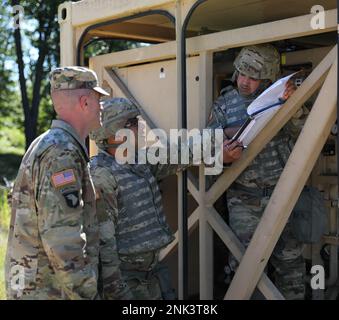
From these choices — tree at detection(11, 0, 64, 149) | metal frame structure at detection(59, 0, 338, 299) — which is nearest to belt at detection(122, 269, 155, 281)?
metal frame structure at detection(59, 0, 338, 299)

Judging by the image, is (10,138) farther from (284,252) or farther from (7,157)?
(284,252)

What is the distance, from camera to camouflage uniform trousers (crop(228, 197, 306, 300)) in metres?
3.37

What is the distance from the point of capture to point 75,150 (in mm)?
2238

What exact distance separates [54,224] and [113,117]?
901 millimetres

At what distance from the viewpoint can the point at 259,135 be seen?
3.03 meters

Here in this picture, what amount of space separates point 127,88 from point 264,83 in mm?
987

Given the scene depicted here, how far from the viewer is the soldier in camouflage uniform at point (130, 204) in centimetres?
282

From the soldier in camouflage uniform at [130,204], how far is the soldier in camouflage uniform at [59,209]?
44 cm

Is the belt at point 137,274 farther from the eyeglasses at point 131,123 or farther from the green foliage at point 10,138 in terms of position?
the green foliage at point 10,138

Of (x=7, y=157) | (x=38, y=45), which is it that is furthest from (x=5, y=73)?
(x=38, y=45)

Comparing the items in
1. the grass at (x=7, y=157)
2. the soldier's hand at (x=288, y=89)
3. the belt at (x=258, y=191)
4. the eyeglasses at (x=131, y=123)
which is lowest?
the grass at (x=7, y=157)

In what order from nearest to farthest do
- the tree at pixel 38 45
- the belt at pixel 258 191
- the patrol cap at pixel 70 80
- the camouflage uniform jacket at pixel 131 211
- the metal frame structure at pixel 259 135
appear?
1. the patrol cap at pixel 70 80
2. the metal frame structure at pixel 259 135
3. the camouflage uniform jacket at pixel 131 211
4. the belt at pixel 258 191
5. the tree at pixel 38 45

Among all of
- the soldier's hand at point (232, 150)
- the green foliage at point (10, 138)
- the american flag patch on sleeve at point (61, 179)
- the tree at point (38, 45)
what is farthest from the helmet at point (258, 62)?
the green foliage at point (10, 138)
